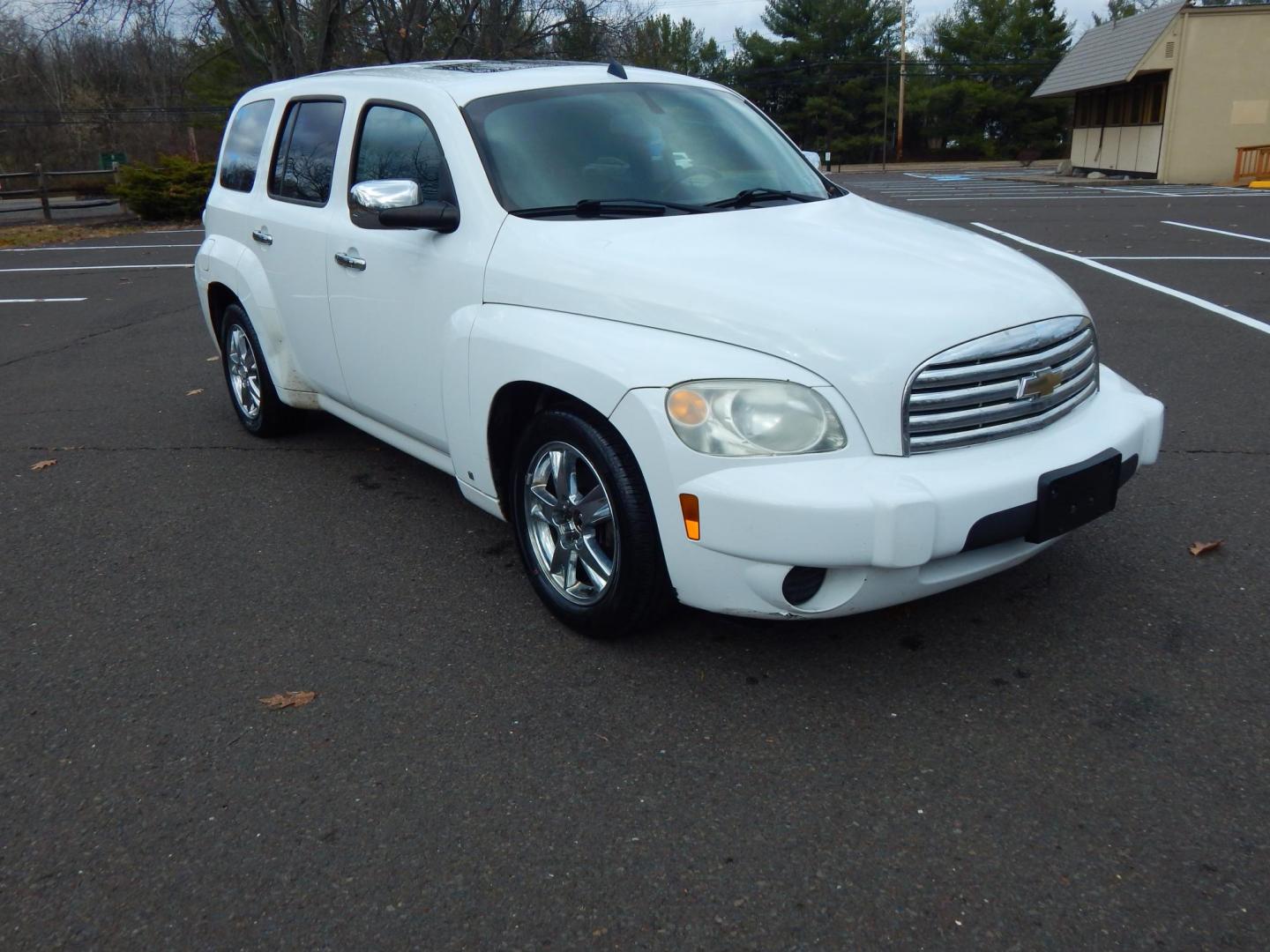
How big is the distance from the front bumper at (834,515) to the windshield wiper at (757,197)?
4.12ft

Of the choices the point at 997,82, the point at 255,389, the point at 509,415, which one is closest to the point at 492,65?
the point at 509,415

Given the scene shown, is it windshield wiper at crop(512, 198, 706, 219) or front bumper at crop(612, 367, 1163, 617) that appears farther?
windshield wiper at crop(512, 198, 706, 219)

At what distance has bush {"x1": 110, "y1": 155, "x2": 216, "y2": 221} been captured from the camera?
863 inches

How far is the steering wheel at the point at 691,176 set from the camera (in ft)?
12.9

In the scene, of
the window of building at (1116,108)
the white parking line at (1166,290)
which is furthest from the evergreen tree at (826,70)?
the white parking line at (1166,290)

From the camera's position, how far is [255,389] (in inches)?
226

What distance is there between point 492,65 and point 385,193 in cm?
125

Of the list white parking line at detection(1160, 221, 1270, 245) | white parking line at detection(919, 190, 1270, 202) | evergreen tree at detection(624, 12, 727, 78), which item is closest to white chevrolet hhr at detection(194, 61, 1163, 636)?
white parking line at detection(1160, 221, 1270, 245)

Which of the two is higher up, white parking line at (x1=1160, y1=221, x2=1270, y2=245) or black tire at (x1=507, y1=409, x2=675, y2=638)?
black tire at (x1=507, y1=409, x2=675, y2=638)

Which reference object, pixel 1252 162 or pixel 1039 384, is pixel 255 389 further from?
pixel 1252 162

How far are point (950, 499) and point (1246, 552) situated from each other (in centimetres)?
182

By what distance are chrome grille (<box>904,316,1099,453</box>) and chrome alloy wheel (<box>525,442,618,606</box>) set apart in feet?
3.08

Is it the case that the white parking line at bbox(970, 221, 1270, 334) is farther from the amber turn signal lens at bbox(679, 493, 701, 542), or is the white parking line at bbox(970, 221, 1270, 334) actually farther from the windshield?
the amber turn signal lens at bbox(679, 493, 701, 542)

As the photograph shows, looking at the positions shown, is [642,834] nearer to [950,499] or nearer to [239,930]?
[239,930]
